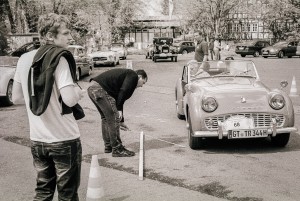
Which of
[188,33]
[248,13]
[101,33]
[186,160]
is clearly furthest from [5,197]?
[188,33]

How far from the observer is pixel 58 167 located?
3.51 metres

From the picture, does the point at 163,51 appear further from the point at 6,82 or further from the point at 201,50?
the point at 6,82

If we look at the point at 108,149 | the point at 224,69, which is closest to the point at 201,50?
the point at 224,69

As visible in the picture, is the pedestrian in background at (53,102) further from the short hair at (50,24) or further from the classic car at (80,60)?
the classic car at (80,60)

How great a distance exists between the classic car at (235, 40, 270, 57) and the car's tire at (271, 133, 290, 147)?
118 ft

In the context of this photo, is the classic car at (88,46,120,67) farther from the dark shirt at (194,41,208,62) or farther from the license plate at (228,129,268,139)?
the license plate at (228,129,268,139)

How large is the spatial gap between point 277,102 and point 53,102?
5003mm

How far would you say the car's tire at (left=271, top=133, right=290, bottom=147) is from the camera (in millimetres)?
7747

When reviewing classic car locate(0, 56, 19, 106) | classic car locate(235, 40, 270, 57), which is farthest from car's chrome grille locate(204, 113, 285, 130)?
classic car locate(235, 40, 270, 57)

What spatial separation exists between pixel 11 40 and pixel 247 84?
22.6m

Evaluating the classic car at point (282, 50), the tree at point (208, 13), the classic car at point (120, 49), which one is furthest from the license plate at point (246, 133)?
the tree at point (208, 13)

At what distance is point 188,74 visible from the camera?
31.2 feet

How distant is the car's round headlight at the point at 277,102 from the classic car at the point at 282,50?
113 ft

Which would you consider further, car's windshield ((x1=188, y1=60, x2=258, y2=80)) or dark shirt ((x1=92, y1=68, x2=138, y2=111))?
car's windshield ((x1=188, y1=60, x2=258, y2=80))
